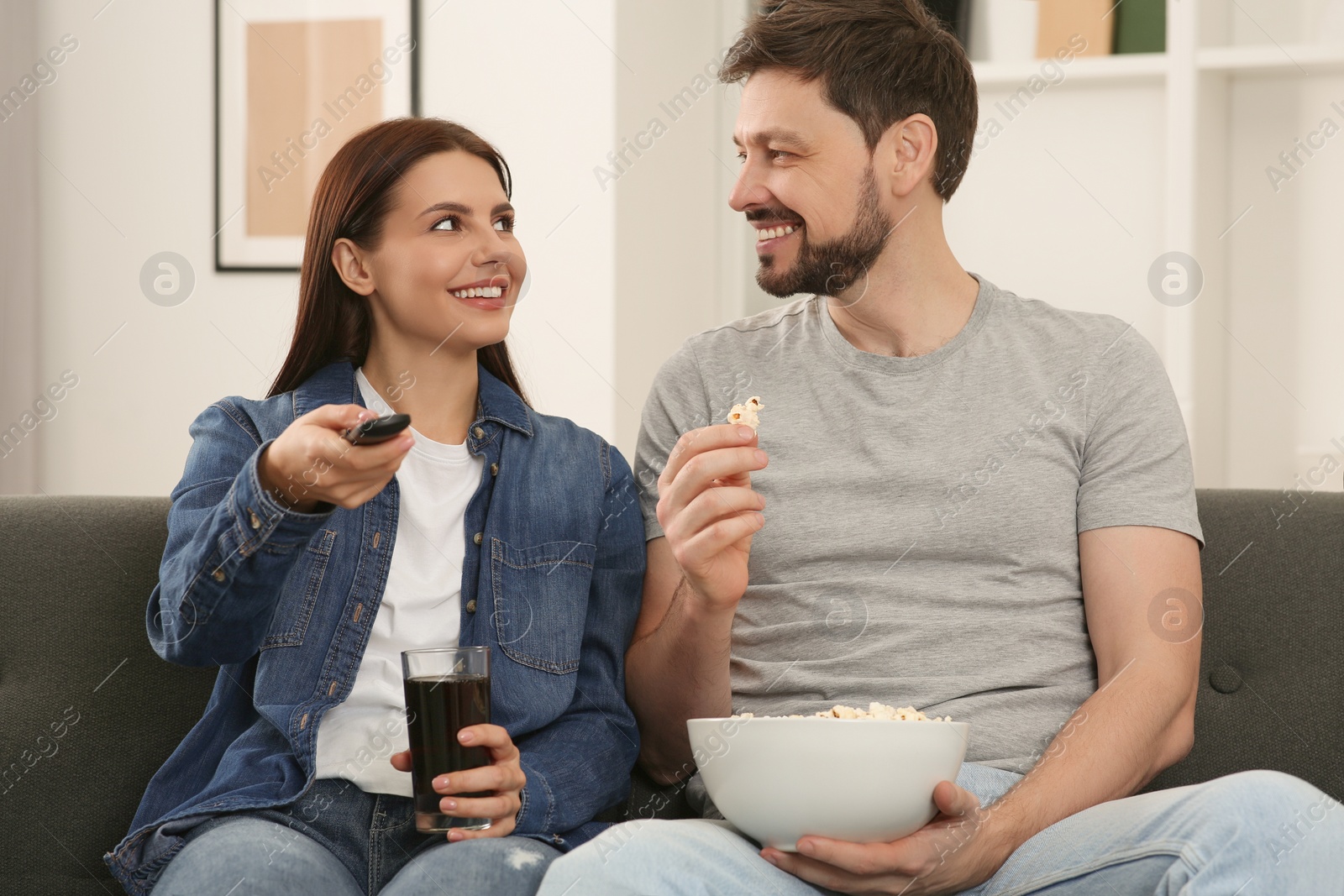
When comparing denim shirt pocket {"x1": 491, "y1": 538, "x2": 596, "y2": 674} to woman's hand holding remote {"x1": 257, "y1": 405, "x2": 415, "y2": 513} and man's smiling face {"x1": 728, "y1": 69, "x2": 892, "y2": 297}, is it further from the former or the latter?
man's smiling face {"x1": 728, "y1": 69, "x2": 892, "y2": 297}

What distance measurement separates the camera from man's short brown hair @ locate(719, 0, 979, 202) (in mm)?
1717

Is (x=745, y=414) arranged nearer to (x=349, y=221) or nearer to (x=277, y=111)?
(x=349, y=221)

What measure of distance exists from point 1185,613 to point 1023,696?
205 mm

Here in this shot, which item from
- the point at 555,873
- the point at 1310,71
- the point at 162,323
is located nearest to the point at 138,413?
the point at 162,323

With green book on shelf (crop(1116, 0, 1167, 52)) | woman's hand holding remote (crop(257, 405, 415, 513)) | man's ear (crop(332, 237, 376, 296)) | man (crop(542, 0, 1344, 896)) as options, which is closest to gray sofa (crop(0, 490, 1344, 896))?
man (crop(542, 0, 1344, 896))

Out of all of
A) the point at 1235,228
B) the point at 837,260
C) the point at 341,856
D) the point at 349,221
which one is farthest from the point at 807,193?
the point at 1235,228

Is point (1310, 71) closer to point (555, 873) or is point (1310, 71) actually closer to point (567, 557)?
point (567, 557)

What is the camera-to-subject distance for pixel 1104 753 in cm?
136

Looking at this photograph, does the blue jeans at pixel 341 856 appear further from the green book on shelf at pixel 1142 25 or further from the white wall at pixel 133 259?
the green book on shelf at pixel 1142 25

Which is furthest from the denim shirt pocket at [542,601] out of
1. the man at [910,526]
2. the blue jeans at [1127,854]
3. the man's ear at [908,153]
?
the man's ear at [908,153]

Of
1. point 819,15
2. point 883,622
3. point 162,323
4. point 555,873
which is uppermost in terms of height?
point 819,15

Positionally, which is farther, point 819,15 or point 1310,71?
point 1310,71

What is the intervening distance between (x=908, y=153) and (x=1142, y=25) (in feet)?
4.20

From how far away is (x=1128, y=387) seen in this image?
157 cm
